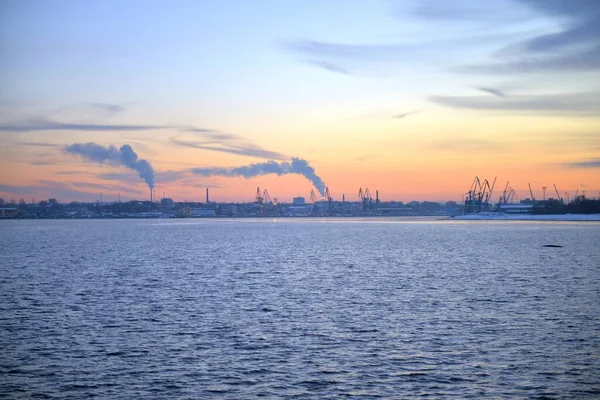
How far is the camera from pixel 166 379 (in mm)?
24000

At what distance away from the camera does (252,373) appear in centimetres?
2473

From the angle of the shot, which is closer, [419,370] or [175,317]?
[419,370]

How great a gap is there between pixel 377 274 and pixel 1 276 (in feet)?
113

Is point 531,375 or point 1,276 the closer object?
point 531,375

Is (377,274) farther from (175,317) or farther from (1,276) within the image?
(1,276)

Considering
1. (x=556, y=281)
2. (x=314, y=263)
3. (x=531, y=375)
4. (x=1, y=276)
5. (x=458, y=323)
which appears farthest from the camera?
(x=314, y=263)

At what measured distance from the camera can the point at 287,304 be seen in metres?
41.2

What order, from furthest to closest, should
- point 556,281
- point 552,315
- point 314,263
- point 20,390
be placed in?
point 314,263 → point 556,281 → point 552,315 → point 20,390

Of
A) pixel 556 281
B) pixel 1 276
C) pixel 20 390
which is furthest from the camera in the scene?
pixel 1 276

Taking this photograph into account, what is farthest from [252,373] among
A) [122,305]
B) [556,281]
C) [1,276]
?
[1,276]

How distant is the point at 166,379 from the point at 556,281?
1552 inches

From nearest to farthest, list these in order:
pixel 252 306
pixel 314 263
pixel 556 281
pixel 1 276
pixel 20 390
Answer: pixel 20 390 → pixel 252 306 → pixel 556 281 → pixel 1 276 → pixel 314 263

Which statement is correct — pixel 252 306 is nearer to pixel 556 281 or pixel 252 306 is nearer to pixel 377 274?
pixel 377 274

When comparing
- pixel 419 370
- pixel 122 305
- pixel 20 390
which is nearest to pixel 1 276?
pixel 122 305
